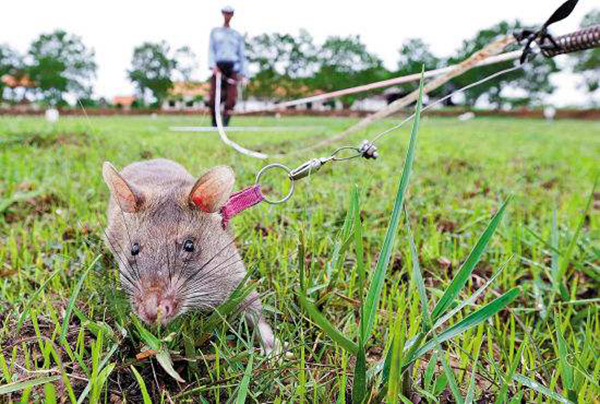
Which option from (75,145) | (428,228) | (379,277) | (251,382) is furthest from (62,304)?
(75,145)

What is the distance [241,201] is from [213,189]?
5.2 inches

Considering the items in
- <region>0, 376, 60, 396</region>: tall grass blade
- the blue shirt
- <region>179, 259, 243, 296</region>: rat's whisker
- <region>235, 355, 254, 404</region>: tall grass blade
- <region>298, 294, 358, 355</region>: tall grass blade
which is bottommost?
<region>235, 355, 254, 404</region>: tall grass blade

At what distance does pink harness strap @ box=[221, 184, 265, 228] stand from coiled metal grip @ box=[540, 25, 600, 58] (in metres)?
1.34

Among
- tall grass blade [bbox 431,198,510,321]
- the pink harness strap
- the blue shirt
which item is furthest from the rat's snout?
the blue shirt

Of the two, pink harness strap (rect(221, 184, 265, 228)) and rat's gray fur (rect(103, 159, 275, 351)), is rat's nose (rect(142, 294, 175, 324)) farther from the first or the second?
pink harness strap (rect(221, 184, 265, 228))

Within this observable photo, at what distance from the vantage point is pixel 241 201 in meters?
2.11

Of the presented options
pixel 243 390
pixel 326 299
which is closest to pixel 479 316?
pixel 243 390

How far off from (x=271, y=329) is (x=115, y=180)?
925 millimetres

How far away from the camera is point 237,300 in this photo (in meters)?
1.78

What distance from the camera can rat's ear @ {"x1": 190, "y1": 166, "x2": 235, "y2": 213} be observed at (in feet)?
6.63

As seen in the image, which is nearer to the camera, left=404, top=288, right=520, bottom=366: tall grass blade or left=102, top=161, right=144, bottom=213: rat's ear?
left=404, top=288, right=520, bottom=366: tall grass blade

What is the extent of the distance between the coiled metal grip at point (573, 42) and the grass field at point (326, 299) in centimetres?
65

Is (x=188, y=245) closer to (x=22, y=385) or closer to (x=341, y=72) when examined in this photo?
(x=22, y=385)

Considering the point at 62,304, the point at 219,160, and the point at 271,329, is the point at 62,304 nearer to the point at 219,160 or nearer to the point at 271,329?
the point at 271,329
